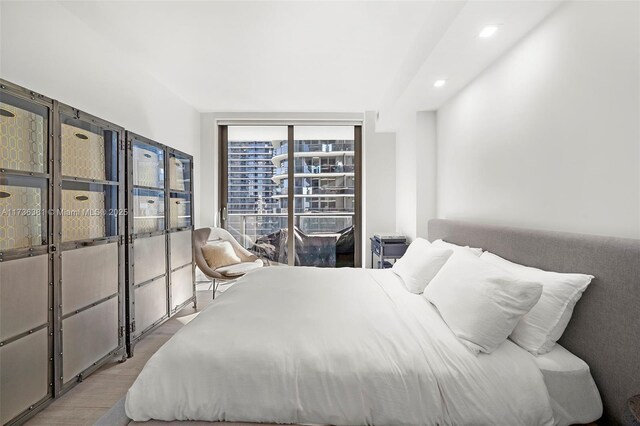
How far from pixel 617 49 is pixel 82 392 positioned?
3.44 meters

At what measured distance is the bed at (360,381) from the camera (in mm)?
1129

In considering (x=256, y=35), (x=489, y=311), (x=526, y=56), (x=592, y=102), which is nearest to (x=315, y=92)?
(x=256, y=35)

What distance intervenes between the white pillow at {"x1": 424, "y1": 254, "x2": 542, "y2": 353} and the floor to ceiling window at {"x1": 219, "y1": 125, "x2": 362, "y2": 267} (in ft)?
10.8

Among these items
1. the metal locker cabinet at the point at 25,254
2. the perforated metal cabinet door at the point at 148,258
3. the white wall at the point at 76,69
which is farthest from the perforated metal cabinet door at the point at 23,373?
the white wall at the point at 76,69

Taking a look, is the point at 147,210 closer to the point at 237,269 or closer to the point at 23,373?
the point at 237,269

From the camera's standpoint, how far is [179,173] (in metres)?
3.29

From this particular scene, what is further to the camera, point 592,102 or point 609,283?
point 592,102

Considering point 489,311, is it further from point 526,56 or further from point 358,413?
point 526,56

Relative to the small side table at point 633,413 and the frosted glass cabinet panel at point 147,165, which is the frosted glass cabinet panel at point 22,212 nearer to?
the frosted glass cabinet panel at point 147,165

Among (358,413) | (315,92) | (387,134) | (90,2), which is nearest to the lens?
(358,413)

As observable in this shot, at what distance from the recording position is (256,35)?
2559 millimetres

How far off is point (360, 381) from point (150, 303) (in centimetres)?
228

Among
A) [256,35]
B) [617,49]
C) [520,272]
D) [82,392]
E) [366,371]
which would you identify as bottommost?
[82,392]

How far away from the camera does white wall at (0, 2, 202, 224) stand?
6.14ft
